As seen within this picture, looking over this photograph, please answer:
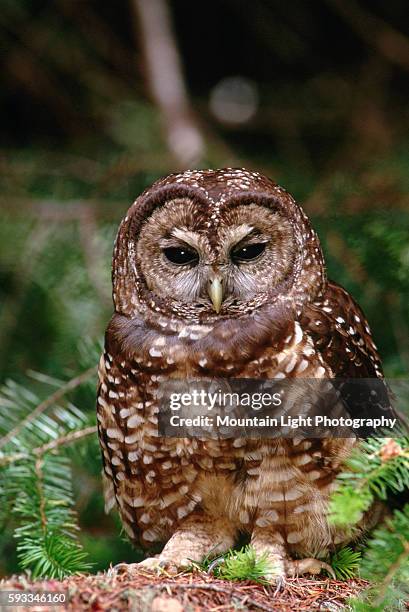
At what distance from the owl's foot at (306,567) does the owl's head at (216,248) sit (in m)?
0.78

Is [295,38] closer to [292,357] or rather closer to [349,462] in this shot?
[292,357]

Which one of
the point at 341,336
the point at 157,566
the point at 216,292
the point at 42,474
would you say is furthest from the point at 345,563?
the point at 42,474

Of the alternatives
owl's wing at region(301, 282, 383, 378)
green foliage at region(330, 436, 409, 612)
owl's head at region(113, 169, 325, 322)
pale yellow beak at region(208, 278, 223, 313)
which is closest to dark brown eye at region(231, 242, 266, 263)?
owl's head at region(113, 169, 325, 322)

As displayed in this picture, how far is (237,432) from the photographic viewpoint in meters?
2.27

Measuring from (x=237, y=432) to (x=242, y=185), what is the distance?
76cm

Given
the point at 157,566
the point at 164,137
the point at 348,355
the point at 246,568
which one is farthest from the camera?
the point at 164,137

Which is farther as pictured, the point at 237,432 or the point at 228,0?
the point at 228,0

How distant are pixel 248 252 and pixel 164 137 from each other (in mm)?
1998

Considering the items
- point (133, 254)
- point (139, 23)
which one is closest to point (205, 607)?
point (133, 254)

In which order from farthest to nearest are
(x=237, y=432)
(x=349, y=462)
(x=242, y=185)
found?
(x=242, y=185) → (x=237, y=432) → (x=349, y=462)

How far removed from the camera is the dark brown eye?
2.48 m

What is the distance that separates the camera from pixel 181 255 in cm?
252

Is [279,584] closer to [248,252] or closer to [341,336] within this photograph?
[341,336]

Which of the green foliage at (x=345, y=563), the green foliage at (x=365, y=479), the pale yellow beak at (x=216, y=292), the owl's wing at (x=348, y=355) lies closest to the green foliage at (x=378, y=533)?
the green foliage at (x=365, y=479)
